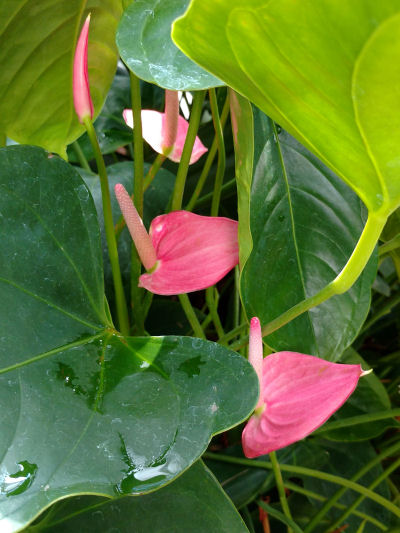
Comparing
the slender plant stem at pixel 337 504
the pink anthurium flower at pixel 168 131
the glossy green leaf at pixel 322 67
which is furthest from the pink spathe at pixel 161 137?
the slender plant stem at pixel 337 504

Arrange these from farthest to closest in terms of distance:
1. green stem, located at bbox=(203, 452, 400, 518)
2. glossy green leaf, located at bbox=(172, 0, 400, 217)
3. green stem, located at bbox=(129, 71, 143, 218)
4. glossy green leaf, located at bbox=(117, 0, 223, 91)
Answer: green stem, located at bbox=(203, 452, 400, 518) → green stem, located at bbox=(129, 71, 143, 218) → glossy green leaf, located at bbox=(117, 0, 223, 91) → glossy green leaf, located at bbox=(172, 0, 400, 217)

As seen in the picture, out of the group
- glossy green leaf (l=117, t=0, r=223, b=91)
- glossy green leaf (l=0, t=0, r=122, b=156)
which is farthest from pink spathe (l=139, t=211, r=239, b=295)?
glossy green leaf (l=0, t=0, r=122, b=156)

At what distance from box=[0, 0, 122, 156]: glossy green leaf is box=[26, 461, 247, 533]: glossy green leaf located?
0.33 m

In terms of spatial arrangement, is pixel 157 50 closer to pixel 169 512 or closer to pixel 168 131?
pixel 168 131

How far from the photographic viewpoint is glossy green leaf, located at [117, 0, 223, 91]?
301mm

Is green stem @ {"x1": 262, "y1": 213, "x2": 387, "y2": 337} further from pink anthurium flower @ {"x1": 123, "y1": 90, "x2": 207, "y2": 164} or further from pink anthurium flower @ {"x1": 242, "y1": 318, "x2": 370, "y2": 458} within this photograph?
pink anthurium flower @ {"x1": 123, "y1": 90, "x2": 207, "y2": 164}

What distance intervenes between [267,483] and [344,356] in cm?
16

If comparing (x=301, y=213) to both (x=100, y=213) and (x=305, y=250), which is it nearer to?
(x=305, y=250)

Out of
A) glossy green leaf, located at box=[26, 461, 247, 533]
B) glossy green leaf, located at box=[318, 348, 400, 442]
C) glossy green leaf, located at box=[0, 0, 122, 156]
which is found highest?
glossy green leaf, located at box=[0, 0, 122, 156]

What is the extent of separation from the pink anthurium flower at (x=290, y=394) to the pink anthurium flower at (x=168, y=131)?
0.19 m

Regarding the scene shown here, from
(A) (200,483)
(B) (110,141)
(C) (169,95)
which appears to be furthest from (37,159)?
(B) (110,141)

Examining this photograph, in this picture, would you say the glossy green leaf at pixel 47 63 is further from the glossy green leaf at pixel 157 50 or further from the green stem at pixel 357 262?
the green stem at pixel 357 262

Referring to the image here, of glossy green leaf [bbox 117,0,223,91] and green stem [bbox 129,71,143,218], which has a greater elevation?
glossy green leaf [bbox 117,0,223,91]

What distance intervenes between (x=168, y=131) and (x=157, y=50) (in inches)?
6.2
